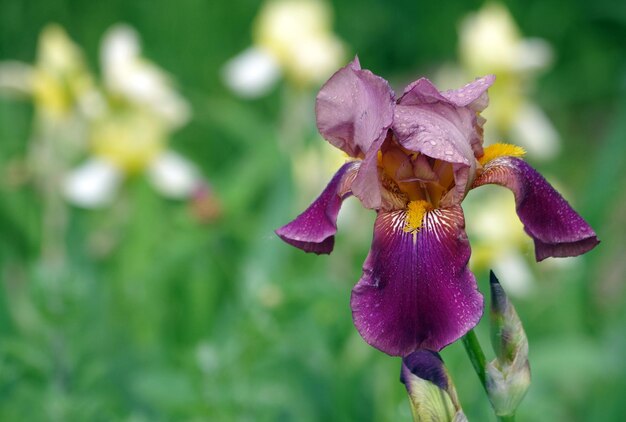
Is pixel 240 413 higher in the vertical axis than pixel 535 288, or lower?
higher

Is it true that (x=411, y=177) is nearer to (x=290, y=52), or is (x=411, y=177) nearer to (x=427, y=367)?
(x=427, y=367)

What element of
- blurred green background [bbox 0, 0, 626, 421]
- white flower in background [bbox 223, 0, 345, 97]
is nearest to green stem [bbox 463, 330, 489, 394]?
blurred green background [bbox 0, 0, 626, 421]

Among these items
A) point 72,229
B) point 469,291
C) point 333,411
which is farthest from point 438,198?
point 72,229

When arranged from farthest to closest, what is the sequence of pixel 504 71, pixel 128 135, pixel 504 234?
1. pixel 504 71
2. pixel 128 135
3. pixel 504 234

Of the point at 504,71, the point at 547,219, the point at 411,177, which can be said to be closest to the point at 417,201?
the point at 411,177

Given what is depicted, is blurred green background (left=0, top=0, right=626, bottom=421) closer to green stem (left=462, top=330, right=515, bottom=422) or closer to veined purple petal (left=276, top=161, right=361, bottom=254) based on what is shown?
veined purple petal (left=276, top=161, right=361, bottom=254)

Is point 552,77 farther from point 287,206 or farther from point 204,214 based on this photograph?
point 204,214
